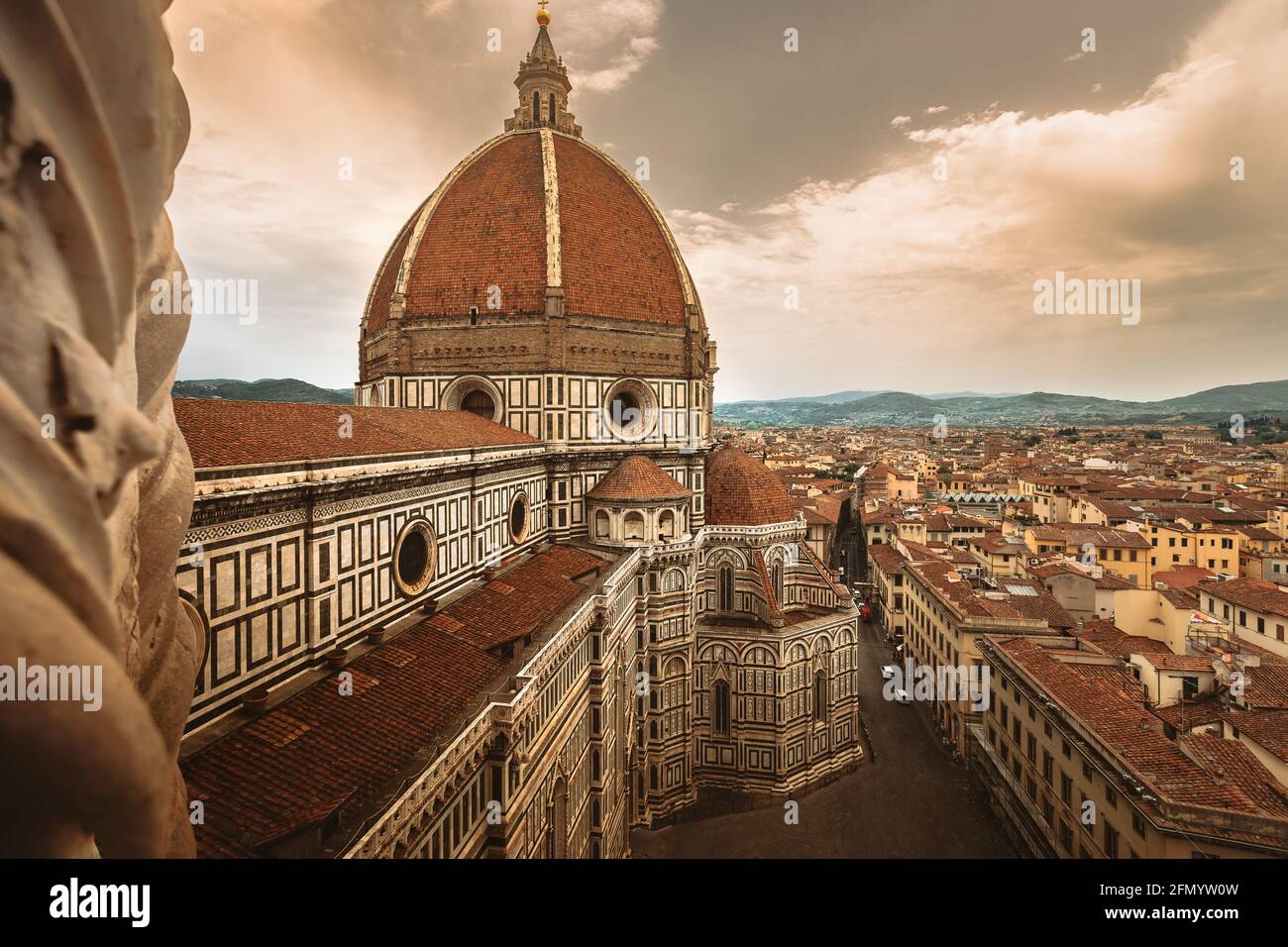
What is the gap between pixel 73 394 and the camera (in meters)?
1.65

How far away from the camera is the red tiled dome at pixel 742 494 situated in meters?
22.5

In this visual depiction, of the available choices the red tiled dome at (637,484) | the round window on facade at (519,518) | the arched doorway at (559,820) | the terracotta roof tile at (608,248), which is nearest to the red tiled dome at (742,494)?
the red tiled dome at (637,484)

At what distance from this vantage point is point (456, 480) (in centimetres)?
1416

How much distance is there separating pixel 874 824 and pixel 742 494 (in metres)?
11.2

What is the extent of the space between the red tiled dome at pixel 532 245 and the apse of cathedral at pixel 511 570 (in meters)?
0.10

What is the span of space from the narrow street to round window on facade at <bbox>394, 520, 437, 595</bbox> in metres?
10.1

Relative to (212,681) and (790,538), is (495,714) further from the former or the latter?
(790,538)

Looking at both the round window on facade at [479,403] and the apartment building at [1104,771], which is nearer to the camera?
the apartment building at [1104,771]

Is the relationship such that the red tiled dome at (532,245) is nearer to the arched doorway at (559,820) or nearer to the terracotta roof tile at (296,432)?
the terracotta roof tile at (296,432)

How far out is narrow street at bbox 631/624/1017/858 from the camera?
685 inches

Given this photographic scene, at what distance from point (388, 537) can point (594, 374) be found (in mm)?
11022

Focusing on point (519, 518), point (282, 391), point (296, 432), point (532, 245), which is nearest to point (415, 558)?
point (296, 432)

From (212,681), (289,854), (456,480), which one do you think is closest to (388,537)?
(456,480)

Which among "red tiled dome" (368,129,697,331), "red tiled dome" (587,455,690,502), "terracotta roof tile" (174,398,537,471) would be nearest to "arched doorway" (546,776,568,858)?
"terracotta roof tile" (174,398,537,471)
